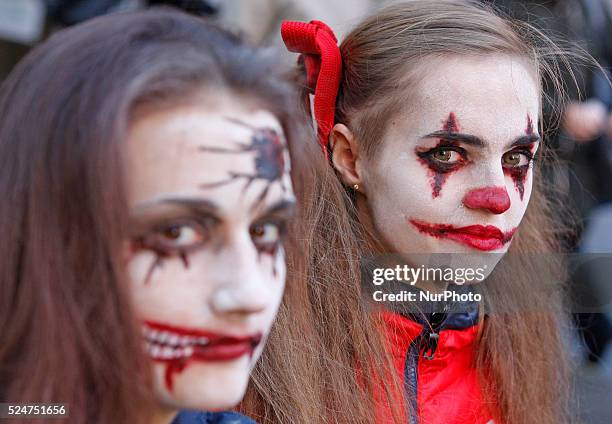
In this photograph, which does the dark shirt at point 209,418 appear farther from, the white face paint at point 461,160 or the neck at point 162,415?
the white face paint at point 461,160

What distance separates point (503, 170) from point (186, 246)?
661 mm

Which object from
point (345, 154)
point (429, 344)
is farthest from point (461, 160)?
point (429, 344)

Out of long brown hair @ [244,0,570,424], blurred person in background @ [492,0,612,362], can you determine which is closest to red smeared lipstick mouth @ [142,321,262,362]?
long brown hair @ [244,0,570,424]

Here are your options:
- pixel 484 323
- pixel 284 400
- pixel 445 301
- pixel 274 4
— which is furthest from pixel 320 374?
pixel 274 4

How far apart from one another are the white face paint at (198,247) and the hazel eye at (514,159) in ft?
1.86

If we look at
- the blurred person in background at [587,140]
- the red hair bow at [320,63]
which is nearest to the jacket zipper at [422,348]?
the red hair bow at [320,63]

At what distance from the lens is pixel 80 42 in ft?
2.68

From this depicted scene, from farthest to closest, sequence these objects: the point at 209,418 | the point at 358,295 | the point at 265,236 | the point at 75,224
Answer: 1. the point at 358,295
2. the point at 209,418
3. the point at 265,236
4. the point at 75,224

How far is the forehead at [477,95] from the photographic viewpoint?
48.8 inches

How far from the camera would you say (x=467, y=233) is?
1.25 m

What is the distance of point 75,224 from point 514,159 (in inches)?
30.5

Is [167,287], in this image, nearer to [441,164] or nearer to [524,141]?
[441,164]

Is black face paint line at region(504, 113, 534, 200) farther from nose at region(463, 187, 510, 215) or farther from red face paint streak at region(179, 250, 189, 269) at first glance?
red face paint streak at region(179, 250, 189, 269)

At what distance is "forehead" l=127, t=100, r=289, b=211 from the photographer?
2.56 ft
